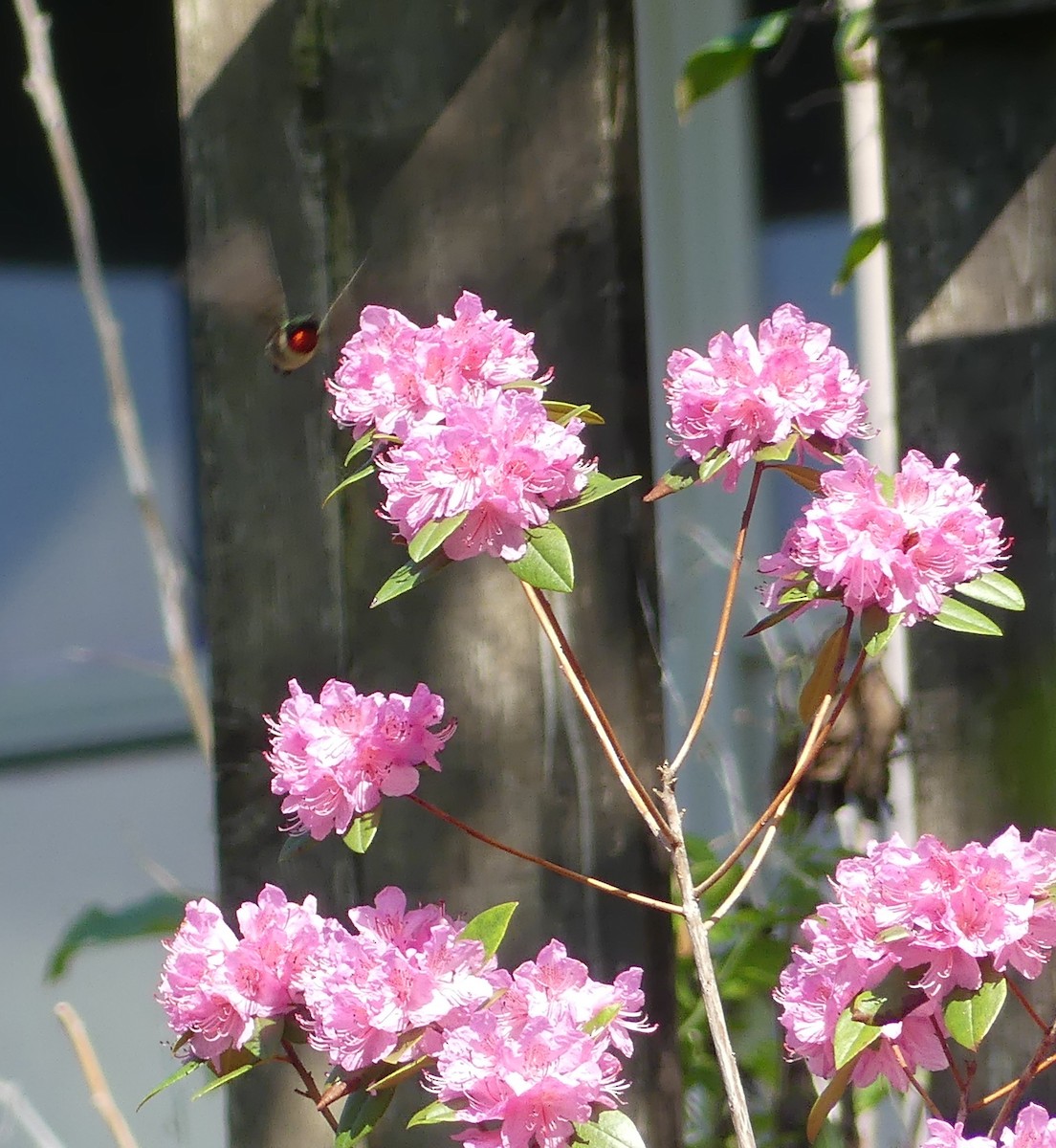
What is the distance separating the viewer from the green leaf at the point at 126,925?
1867 millimetres

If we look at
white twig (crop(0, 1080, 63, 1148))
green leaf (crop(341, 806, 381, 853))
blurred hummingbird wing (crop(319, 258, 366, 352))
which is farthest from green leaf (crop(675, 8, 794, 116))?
white twig (crop(0, 1080, 63, 1148))

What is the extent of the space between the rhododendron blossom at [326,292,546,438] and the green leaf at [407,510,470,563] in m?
0.09

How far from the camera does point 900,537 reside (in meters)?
0.87

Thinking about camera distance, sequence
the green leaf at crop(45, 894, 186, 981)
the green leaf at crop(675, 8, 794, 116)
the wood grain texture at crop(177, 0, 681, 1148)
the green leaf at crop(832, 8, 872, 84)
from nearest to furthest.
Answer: the wood grain texture at crop(177, 0, 681, 1148), the green leaf at crop(832, 8, 872, 84), the green leaf at crop(675, 8, 794, 116), the green leaf at crop(45, 894, 186, 981)

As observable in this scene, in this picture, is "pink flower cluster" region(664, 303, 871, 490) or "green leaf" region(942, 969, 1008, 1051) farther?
"pink flower cluster" region(664, 303, 871, 490)

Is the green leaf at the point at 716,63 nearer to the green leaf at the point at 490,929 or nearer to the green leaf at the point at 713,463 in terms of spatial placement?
the green leaf at the point at 713,463

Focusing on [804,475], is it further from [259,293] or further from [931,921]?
[259,293]

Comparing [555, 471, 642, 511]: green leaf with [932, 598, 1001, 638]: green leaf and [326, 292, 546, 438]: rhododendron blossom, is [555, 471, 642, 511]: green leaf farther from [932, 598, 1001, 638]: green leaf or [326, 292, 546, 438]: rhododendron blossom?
[932, 598, 1001, 638]: green leaf

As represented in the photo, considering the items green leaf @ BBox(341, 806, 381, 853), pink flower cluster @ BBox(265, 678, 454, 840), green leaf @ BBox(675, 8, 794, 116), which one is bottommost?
green leaf @ BBox(341, 806, 381, 853)

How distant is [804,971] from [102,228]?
7.74 ft

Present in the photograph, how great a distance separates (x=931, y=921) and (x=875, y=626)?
17cm

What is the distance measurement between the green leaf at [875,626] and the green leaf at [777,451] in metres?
0.11

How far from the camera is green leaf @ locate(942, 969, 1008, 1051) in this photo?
2.66 ft

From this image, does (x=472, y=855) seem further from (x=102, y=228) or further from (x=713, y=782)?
(x=102, y=228)
